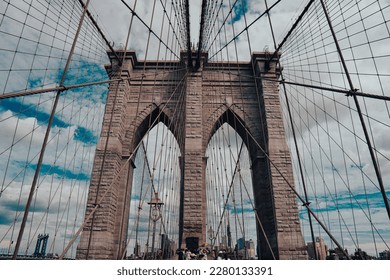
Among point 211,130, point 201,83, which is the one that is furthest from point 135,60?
point 211,130

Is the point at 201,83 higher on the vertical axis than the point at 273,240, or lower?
higher
